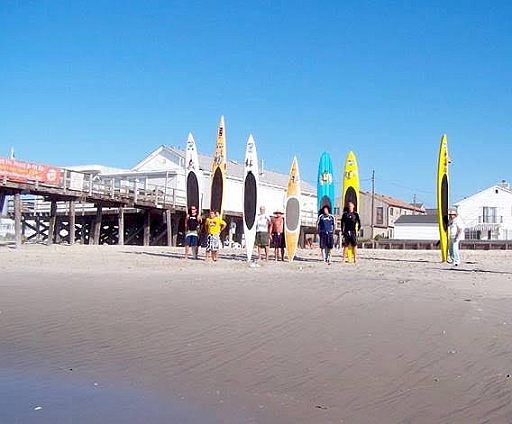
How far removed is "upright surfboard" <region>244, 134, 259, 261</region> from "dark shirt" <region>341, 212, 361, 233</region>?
2.33 metres

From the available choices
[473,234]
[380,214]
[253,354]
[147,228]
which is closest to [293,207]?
[253,354]

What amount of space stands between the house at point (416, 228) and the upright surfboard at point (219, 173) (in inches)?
2051

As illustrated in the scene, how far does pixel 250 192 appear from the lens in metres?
17.6

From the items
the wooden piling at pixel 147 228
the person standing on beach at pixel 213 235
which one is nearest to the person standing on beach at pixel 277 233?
the person standing on beach at pixel 213 235

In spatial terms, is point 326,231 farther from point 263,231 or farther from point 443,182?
point 443,182

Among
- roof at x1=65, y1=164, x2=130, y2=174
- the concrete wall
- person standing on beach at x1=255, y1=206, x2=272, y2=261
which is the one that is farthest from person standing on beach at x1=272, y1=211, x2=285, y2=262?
the concrete wall

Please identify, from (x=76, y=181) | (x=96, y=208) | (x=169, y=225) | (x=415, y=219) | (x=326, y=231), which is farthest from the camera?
Result: (x=415, y=219)

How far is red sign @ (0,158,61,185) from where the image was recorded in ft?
81.7

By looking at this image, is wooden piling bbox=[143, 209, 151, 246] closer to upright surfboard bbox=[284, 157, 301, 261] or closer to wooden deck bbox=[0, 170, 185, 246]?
wooden deck bbox=[0, 170, 185, 246]

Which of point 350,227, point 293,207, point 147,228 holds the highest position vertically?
point 293,207

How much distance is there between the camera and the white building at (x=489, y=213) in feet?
208

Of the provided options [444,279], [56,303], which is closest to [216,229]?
[444,279]

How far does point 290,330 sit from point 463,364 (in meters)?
1.70

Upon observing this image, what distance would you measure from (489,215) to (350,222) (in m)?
52.8
